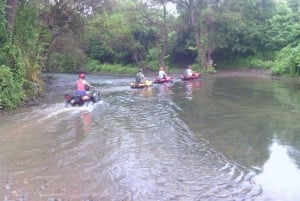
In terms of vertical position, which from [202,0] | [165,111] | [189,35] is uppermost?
[202,0]

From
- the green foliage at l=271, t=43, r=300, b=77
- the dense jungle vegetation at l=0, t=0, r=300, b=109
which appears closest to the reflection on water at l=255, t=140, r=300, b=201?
the dense jungle vegetation at l=0, t=0, r=300, b=109

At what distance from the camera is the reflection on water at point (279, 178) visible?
24.3 ft

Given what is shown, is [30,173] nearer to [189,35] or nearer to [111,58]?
[189,35]

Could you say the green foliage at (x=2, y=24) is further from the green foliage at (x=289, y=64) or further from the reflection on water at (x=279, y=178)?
the green foliage at (x=289, y=64)

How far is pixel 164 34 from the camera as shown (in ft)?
156

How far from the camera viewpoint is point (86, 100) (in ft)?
61.6

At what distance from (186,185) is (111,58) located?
51363 millimetres

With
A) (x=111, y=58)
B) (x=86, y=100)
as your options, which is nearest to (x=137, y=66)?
(x=111, y=58)

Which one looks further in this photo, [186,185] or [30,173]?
[30,173]

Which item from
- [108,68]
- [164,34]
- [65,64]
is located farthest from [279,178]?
[65,64]

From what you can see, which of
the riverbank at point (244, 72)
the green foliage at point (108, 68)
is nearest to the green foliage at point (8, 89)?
the riverbank at point (244, 72)

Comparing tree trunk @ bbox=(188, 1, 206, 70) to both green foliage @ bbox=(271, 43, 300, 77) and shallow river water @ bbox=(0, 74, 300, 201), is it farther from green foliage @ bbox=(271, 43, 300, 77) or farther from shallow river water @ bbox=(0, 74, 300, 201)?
shallow river water @ bbox=(0, 74, 300, 201)

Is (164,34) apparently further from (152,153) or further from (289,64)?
(152,153)

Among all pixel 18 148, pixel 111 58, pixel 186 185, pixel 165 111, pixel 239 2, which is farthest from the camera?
pixel 111 58
